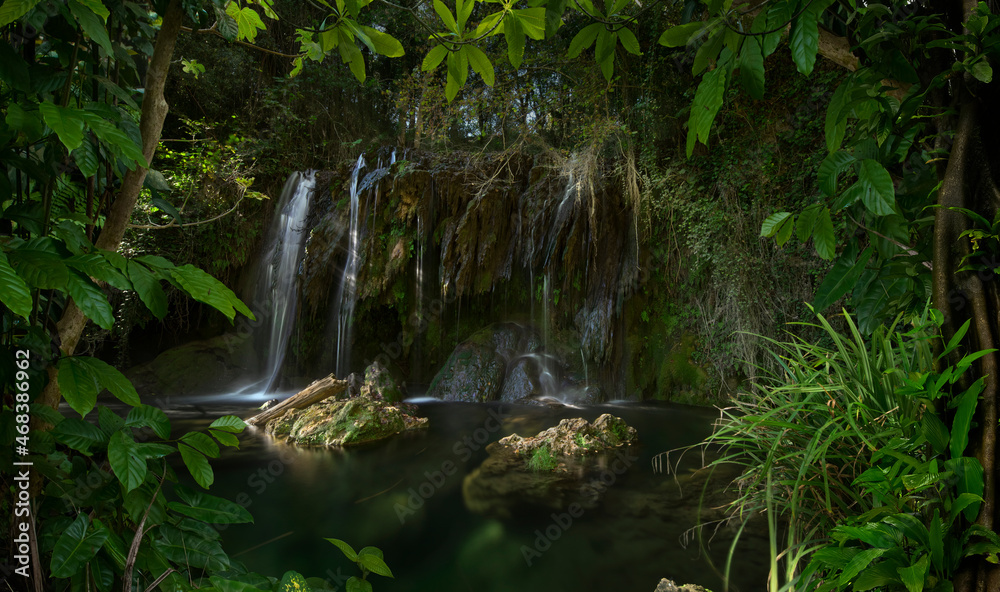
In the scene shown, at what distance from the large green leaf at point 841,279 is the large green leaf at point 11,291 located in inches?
60.0

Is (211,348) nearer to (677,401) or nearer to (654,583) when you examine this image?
(677,401)

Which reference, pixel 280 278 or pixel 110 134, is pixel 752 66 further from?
pixel 280 278

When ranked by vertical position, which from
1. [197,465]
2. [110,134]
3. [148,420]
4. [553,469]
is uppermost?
[110,134]

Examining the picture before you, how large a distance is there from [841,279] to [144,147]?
1922 mm

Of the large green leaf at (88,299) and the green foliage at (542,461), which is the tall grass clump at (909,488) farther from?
the green foliage at (542,461)

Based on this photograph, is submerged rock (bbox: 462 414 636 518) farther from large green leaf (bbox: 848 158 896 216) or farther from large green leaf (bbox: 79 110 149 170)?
large green leaf (bbox: 79 110 149 170)

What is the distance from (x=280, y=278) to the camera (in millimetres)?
8859

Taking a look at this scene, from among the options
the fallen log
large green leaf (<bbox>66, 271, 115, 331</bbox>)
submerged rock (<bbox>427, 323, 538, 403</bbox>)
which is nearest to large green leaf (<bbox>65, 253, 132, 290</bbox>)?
large green leaf (<bbox>66, 271, 115, 331</bbox>)

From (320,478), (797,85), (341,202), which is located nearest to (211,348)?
(341,202)

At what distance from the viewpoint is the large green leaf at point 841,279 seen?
44.6 inches

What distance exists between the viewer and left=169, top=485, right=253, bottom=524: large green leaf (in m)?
1.08

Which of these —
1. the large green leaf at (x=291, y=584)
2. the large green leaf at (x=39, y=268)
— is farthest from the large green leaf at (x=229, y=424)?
the large green leaf at (x=39, y=268)

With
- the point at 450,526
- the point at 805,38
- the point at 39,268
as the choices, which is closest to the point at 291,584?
the point at 39,268

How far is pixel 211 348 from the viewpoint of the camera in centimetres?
881
